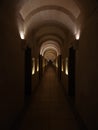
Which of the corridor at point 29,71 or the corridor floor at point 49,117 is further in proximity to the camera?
the corridor floor at point 49,117

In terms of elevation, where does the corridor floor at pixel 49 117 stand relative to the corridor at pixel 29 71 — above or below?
below

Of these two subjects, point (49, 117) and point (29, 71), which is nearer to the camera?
Result: point (49, 117)

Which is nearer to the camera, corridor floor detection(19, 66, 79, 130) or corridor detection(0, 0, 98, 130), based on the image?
corridor detection(0, 0, 98, 130)

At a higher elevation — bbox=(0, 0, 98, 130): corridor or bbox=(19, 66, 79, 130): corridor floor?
bbox=(0, 0, 98, 130): corridor

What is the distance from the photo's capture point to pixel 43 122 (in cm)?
486

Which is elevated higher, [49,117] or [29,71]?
[29,71]
